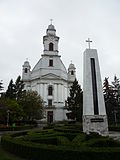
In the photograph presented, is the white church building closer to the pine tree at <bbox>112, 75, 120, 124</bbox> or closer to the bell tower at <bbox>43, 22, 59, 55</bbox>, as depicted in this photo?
the bell tower at <bbox>43, 22, 59, 55</bbox>

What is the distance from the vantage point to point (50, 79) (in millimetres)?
55188

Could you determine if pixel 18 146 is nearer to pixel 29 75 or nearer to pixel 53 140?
pixel 53 140

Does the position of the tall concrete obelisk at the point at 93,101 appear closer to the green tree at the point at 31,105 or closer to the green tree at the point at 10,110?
the green tree at the point at 10,110

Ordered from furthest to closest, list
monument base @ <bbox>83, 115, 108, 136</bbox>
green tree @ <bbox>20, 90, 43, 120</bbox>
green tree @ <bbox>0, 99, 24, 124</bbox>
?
green tree @ <bbox>20, 90, 43, 120</bbox>
green tree @ <bbox>0, 99, 24, 124</bbox>
monument base @ <bbox>83, 115, 108, 136</bbox>

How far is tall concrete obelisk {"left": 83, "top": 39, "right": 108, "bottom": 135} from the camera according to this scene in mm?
18500

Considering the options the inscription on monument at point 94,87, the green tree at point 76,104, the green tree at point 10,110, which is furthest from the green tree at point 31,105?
the inscription on monument at point 94,87

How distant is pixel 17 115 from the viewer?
39.8 metres

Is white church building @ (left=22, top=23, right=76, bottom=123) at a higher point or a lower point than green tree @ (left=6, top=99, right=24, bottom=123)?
higher

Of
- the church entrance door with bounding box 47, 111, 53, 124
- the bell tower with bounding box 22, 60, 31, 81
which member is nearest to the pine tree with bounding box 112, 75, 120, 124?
the church entrance door with bounding box 47, 111, 53, 124

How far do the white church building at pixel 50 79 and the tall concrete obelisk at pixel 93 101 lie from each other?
34.1 metres

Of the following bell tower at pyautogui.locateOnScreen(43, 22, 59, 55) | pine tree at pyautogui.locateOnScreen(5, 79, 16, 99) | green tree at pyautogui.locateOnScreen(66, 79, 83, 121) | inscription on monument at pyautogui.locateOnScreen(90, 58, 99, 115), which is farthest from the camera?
bell tower at pyautogui.locateOnScreen(43, 22, 59, 55)

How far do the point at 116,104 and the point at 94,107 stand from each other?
29810 mm

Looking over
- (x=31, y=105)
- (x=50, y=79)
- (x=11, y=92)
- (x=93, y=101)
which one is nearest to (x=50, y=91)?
(x=50, y=79)

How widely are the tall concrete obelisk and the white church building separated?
34.1 meters
